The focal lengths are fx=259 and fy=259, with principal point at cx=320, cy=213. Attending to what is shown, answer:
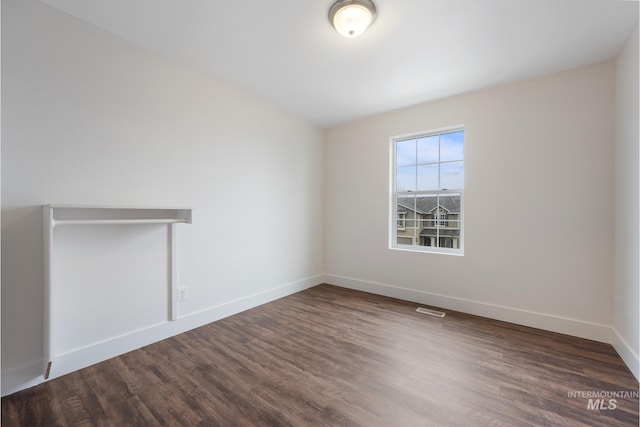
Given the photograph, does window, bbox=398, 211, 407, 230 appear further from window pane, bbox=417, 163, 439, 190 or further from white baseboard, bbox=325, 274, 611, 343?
white baseboard, bbox=325, 274, 611, 343

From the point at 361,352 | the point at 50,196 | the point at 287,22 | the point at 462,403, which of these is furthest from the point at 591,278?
the point at 50,196

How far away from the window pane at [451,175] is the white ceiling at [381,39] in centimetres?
86

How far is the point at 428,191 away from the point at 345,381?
251 centimetres

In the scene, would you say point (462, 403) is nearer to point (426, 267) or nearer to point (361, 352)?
point (361, 352)

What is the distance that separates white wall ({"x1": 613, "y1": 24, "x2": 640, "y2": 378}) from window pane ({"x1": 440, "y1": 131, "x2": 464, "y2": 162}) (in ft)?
4.13

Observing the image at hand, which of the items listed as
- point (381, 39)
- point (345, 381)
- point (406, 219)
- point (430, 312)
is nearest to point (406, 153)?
point (406, 219)

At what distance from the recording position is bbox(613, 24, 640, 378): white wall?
1.88 meters

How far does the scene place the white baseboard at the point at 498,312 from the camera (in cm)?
239

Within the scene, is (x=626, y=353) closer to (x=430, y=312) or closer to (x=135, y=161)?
(x=430, y=312)

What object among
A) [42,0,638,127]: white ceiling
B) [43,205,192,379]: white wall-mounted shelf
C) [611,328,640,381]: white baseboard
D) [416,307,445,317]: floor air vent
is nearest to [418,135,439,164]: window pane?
[42,0,638,127]: white ceiling

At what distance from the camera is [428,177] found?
3436mm

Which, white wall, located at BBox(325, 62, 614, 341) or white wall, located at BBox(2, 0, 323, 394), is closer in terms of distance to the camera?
white wall, located at BBox(2, 0, 323, 394)

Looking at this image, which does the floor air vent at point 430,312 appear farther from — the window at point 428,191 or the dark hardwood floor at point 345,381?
the window at point 428,191

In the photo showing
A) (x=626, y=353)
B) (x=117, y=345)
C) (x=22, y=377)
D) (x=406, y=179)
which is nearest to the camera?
(x=22, y=377)
